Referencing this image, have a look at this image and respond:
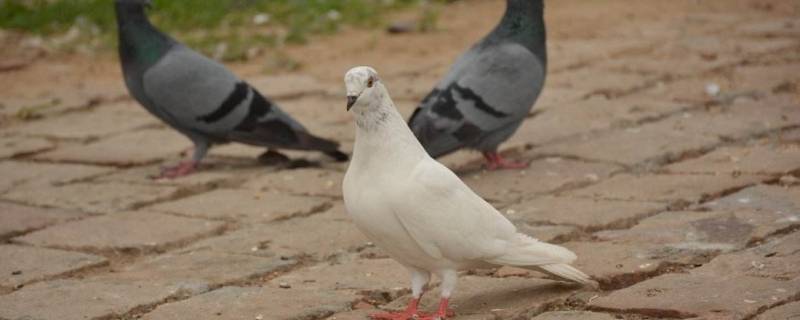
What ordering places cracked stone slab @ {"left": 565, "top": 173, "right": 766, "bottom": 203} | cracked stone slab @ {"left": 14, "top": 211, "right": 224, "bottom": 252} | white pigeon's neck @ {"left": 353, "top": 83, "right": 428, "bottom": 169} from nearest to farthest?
white pigeon's neck @ {"left": 353, "top": 83, "right": 428, "bottom": 169}, cracked stone slab @ {"left": 14, "top": 211, "right": 224, "bottom": 252}, cracked stone slab @ {"left": 565, "top": 173, "right": 766, "bottom": 203}

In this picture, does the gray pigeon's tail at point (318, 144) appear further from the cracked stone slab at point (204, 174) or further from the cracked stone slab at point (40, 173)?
the cracked stone slab at point (40, 173)

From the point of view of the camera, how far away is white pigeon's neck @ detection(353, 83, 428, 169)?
3732mm

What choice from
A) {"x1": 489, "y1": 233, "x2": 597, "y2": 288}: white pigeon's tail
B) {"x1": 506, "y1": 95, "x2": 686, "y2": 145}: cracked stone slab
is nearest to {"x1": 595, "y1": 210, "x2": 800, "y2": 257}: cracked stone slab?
{"x1": 489, "y1": 233, "x2": 597, "y2": 288}: white pigeon's tail

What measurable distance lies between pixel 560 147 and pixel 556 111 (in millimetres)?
866

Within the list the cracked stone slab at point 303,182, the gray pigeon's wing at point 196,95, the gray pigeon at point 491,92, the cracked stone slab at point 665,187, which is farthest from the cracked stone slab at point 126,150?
the cracked stone slab at point 665,187

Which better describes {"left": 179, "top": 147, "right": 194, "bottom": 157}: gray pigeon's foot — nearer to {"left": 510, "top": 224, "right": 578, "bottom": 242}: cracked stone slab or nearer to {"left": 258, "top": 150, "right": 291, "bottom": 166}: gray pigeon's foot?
{"left": 258, "top": 150, "right": 291, "bottom": 166}: gray pigeon's foot

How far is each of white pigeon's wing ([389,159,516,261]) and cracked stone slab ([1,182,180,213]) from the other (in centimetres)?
234

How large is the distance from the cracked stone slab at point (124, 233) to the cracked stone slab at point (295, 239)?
15cm

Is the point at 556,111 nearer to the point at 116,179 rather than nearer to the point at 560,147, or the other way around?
the point at 560,147

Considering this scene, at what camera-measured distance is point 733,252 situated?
4.38 m

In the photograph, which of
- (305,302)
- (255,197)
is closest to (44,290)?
(305,302)

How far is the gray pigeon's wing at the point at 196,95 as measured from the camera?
256 inches

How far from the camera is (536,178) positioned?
588 centimetres

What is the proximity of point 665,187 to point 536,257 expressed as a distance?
1814 millimetres
